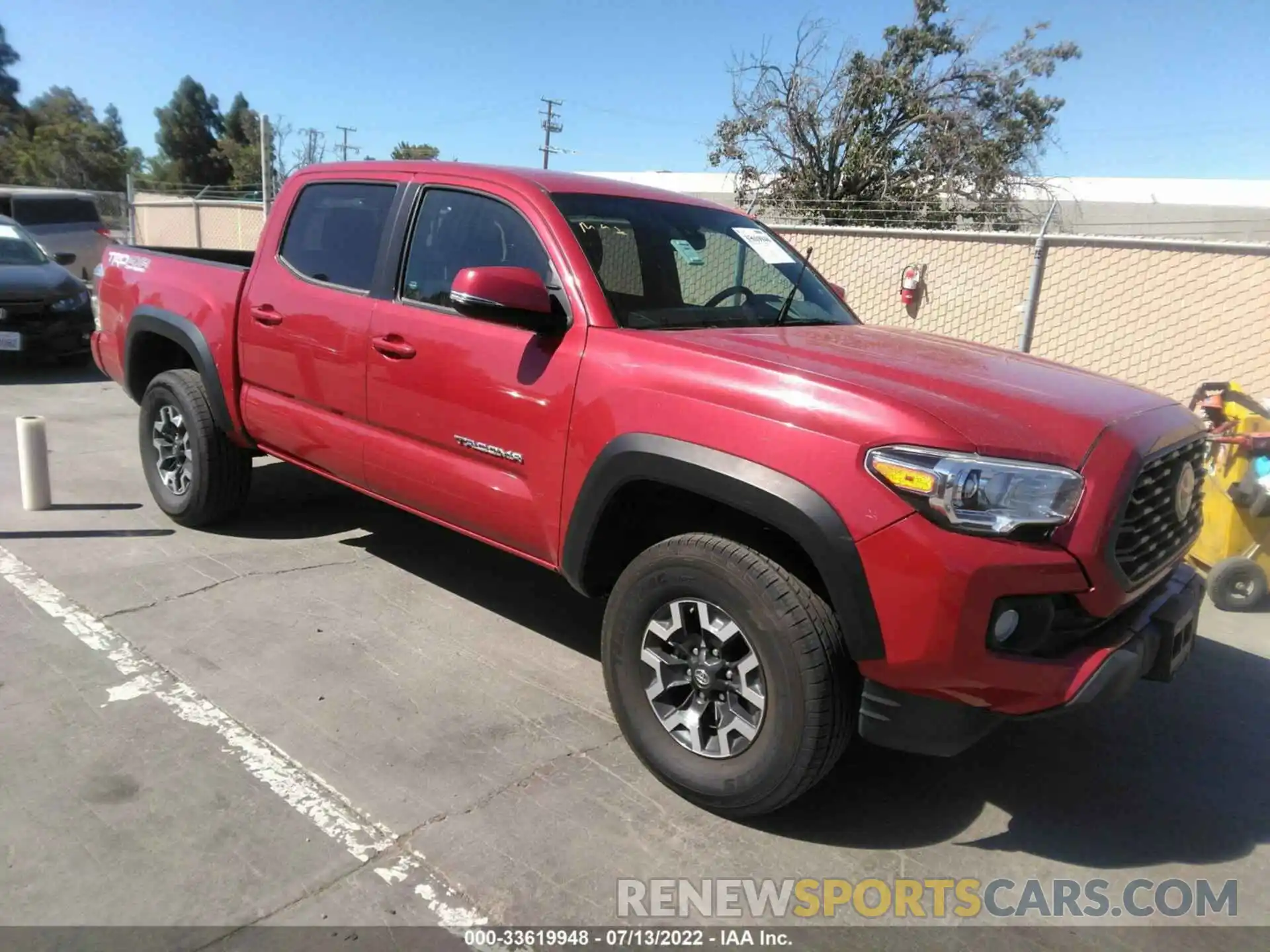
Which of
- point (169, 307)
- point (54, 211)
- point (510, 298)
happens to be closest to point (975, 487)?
point (510, 298)

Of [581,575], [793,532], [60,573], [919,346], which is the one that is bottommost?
[60,573]

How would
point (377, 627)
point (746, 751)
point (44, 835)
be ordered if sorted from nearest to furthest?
point (44, 835)
point (746, 751)
point (377, 627)

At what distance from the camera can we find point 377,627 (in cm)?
405

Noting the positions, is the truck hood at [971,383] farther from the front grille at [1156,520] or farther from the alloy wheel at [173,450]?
the alloy wheel at [173,450]

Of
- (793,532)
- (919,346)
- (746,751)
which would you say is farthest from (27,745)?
(919,346)

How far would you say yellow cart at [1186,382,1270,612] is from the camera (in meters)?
4.91

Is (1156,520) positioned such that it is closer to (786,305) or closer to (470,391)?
(786,305)

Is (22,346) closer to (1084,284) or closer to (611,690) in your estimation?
(611,690)

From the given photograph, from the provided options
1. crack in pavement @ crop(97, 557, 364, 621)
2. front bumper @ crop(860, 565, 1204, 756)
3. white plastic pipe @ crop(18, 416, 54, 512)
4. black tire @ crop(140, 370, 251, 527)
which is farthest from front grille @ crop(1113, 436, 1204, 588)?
white plastic pipe @ crop(18, 416, 54, 512)

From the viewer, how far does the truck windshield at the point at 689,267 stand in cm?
340

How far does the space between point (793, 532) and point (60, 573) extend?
150 inches

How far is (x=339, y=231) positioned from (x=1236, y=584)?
5.03m

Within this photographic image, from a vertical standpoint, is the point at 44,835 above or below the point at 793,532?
below

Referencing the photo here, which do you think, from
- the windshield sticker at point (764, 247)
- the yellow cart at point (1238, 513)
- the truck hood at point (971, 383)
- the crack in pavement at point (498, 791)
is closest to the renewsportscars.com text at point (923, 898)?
the crack in pavement at point (498, 791)
